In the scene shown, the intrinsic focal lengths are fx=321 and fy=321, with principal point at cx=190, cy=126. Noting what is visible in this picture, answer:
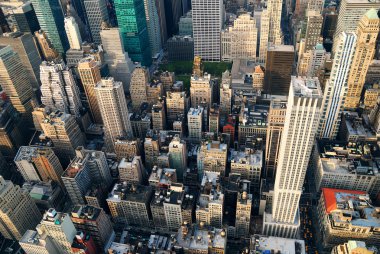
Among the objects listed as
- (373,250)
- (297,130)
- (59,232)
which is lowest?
(373,250)

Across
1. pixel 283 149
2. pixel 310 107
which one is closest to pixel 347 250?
pixel 283 149

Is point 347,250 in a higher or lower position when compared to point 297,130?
lower

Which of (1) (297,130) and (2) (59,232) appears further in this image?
(2) (59,232)

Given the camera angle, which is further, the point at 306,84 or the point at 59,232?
the point at 59,232

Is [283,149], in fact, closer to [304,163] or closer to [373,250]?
[304,163]

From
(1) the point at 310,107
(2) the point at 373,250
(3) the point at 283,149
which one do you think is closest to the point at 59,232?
(3) the point at 283,149

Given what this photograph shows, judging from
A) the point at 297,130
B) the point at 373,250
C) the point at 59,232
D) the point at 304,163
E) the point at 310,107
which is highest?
the point at 310,107

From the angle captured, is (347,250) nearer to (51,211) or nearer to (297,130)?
(297,130)

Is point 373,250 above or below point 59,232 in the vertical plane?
below

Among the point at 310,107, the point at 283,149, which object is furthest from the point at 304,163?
the point at 310,107
